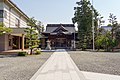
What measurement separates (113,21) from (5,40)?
24.5 metres

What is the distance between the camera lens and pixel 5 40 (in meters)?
26.4

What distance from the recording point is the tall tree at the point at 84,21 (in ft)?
135

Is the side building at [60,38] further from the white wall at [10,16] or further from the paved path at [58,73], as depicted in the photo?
the paved path at [58,73]

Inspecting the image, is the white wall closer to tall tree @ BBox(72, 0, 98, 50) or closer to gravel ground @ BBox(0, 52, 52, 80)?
gravel ground @ BBox(0, 52, 52, 80)

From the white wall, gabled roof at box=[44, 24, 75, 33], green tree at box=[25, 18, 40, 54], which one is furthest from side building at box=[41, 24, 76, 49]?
green tree at box=[25, 18, 40, 54]

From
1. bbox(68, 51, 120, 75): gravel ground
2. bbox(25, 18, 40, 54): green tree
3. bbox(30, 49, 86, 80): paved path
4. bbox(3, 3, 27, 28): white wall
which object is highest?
bbox(3, 3, 27, 28): white wall

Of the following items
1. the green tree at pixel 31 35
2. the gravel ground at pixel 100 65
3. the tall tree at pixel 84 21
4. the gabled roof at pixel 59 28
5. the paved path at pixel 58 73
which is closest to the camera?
the paved path at pixel 58 73

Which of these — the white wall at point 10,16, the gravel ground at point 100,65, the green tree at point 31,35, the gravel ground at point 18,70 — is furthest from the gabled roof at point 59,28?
the gravel ground at point 18,70

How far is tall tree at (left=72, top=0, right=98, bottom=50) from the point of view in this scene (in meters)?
41.2

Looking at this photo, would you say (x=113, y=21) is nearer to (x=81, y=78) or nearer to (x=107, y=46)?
(x=107, y=46)

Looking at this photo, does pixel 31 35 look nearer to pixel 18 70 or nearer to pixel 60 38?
pixel 18 70

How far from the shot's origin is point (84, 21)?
41625 millimetres

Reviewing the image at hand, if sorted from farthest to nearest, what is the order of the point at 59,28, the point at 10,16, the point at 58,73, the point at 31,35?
the point at 59,28, the point at 10,16, the point at 31,35, the point at 58,73

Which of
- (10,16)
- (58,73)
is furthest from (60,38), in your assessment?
(58,73)
